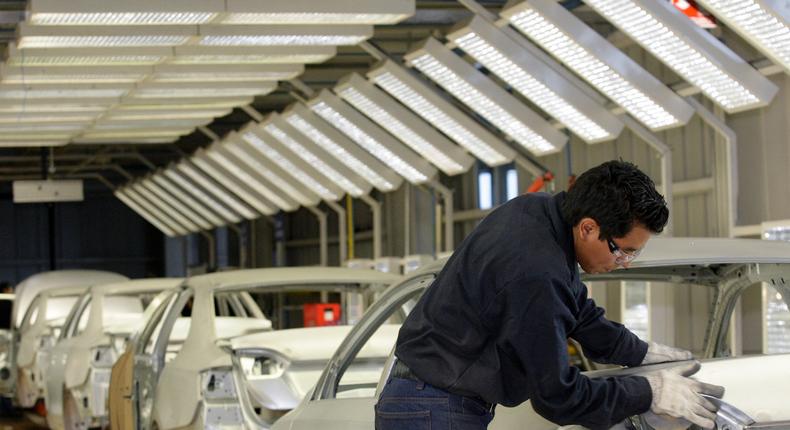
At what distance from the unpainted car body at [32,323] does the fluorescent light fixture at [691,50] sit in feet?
25.6

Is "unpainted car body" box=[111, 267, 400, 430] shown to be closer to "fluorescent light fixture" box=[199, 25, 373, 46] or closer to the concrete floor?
"fluorescent light fixture" box=[199, 25, 373, 46]

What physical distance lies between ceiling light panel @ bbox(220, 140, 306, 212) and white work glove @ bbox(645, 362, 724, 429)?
1581 centimetres

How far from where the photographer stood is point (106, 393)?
11.1 m

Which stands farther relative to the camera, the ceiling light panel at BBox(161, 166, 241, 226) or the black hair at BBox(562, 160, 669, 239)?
the ceiling light panel at BBox(161, 166, 241, 226)

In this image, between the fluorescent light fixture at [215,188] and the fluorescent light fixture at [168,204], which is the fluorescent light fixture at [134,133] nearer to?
the fluorescent light fixture at [215,188]

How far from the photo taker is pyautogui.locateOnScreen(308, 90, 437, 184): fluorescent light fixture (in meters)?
14.9

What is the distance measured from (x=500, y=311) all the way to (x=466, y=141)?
10126 millimetres

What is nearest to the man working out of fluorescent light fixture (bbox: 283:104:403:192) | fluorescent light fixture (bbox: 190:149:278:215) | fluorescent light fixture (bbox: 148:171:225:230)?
fluorescent light fixture (bbox: 283:104:403:192)

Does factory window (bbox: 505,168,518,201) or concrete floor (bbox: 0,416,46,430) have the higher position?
factory window (bbox: 505,168,518,201)

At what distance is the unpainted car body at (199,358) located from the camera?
24.7 feet

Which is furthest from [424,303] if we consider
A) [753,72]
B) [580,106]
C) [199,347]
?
[580,106]

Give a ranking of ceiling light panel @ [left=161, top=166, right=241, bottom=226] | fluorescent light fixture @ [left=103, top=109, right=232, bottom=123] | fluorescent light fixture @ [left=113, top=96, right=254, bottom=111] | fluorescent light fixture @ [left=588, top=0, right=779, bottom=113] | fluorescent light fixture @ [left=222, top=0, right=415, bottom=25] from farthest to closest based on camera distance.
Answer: ceiling light panel @ [left=161, top=166, right=241, bottom=226] → fluorescent light fixture @ [left=103, top=109, right=232, bottom=123] → fluorescent light fixture @ [left=113, top=96, right=254, bottom=111] → fluorescent light fixture @ [left=222, top=0, right=415, bottom=25] → fluorescent light fixture @ [left=588, top=0, right=779, bottom=113]

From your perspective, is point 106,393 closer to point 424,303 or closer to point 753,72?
point 753,72

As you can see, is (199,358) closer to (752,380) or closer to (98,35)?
(98,35)
